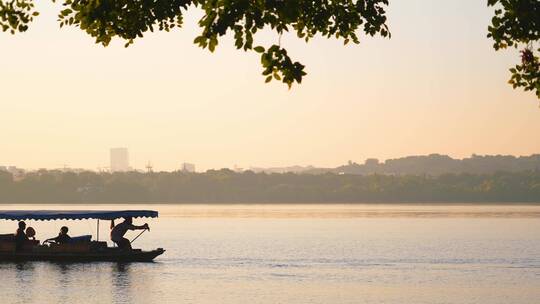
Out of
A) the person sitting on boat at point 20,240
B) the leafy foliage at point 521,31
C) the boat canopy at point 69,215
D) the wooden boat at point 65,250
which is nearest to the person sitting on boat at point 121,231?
the wooden boat at point 65,250

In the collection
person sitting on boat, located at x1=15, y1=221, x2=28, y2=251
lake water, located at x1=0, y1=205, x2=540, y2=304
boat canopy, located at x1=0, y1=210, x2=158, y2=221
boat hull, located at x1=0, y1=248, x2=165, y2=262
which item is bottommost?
lake water, located at x1=0, y1=205, x2=540, y2=304

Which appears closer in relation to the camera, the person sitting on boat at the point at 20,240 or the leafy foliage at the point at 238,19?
the leafy foliage at the point at 238,19

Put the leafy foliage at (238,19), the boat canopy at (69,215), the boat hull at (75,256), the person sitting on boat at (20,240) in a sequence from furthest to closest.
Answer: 1. the boat canopy at (69,215)
2. the person sitting on boat at (20,240)
3. the boat hull at (75,256)
4. the leafy foliage at (238,19)

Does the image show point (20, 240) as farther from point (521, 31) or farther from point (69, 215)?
point (521, 31)

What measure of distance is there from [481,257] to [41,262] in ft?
108

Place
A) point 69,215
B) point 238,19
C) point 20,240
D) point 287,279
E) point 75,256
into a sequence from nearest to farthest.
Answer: point 238,19
point 287,279
point 75,256
point 20,240
point 69,215

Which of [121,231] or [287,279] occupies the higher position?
[121,231]

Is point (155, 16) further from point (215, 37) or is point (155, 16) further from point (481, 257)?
point (481, 257)

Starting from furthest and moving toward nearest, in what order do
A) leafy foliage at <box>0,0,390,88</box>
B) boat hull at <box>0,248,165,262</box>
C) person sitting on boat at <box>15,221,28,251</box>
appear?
person sitting on boat at <box>15,221,28,251</box> → boat hull at <box>0,248,165,262</box> → leafy foliage at <box>0,0,390,88</box>

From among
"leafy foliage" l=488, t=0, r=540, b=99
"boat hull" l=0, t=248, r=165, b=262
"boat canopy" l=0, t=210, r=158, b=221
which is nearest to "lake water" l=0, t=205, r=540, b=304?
"boat hull" l=0, t=248, r=165, b=262

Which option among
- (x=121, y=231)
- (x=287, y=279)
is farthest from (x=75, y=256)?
(x=287, y=279)

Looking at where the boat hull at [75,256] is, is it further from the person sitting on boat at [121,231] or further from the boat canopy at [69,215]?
the boat canopy at [69,215]

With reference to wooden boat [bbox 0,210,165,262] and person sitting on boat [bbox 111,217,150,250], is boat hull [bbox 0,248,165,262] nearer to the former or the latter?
wooden boat [bbox 0,210,165,262]

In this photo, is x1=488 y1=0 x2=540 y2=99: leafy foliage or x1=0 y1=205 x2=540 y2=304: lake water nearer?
x1=488 y1=0 x2=540 y2=99: leafy foliage
